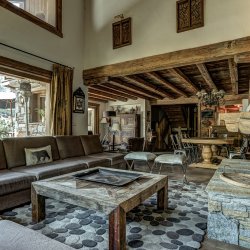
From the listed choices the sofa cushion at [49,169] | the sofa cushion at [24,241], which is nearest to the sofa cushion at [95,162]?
the sofa cushion at [49,169]

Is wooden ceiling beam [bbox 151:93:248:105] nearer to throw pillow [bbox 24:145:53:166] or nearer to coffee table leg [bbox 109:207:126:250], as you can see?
throw pillow [bbox 24:145:53:166]

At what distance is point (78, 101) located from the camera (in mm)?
4977

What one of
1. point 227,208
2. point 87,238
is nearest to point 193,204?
point 227,208

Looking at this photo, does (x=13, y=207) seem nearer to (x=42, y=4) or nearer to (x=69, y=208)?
(x=69, y=208)

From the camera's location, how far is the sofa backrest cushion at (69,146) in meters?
3.88

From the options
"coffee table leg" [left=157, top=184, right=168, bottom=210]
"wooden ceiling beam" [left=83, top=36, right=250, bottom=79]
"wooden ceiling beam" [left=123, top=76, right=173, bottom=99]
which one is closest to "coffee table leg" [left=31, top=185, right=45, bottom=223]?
"coffee table leg" [left=157, top=184, right=168, bottom=210]

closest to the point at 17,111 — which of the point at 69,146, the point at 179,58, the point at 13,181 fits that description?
the point at 69,146

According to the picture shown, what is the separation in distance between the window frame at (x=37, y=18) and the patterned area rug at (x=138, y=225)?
313 centimetres

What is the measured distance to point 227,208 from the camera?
1.80 meters

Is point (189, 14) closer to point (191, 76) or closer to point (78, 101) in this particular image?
point (191, 76)

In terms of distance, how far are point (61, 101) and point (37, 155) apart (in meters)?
1.53

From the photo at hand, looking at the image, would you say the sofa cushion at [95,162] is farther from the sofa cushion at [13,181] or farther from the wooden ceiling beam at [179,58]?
the wooden ceiling beam at [179,58]

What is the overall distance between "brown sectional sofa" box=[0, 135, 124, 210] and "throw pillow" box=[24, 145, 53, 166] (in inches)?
2.8

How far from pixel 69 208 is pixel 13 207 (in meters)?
0.65
